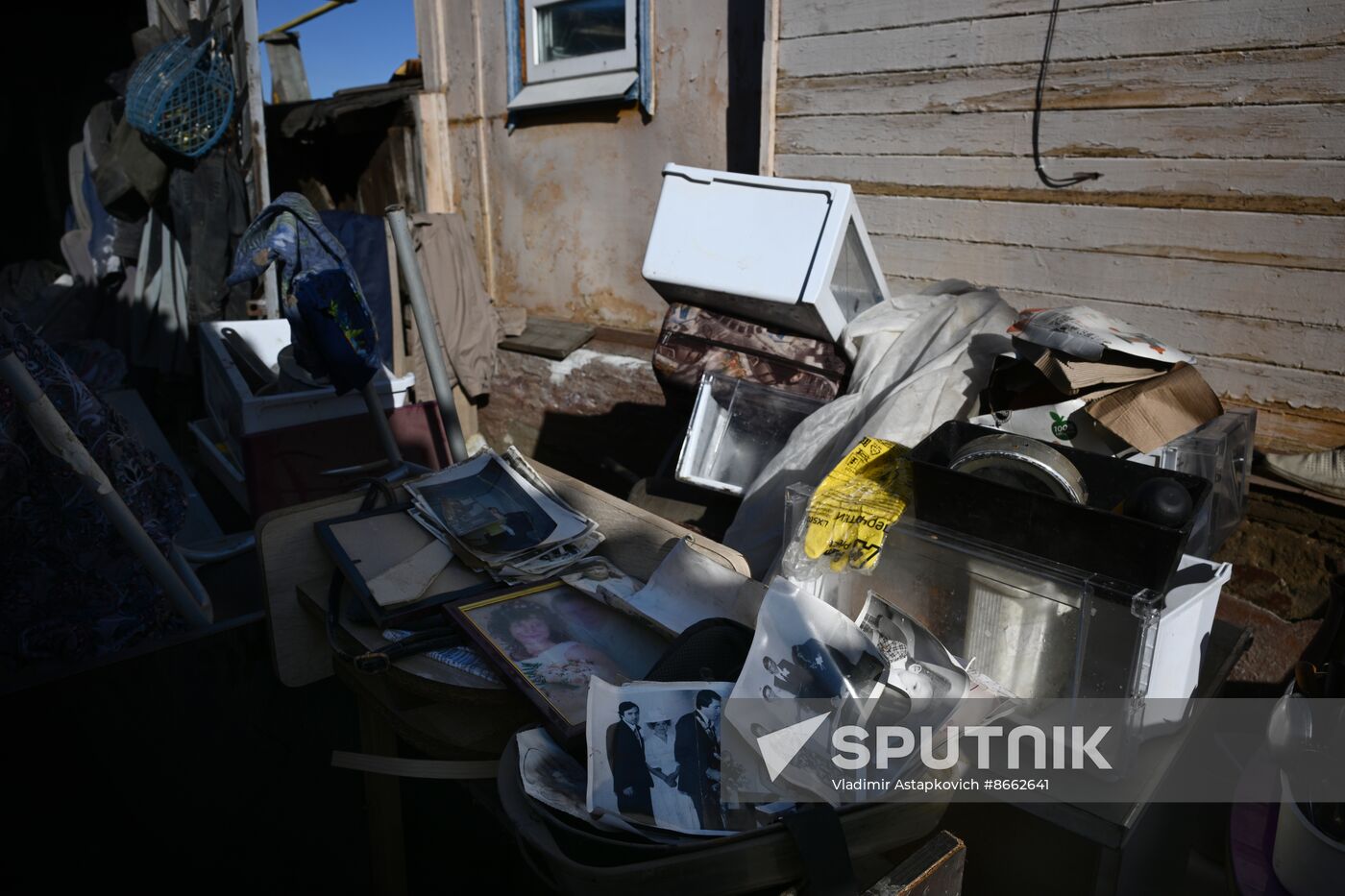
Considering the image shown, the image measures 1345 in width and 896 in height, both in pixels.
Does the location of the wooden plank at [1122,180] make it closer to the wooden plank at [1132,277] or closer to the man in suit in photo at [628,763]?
the wooden plank at [1132,277]

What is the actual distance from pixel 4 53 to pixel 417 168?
433 cm

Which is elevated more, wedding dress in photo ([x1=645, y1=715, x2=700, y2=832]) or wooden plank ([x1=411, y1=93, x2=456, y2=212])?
wooden plank ([x1=411, y1=93, x2=456, y2=212])

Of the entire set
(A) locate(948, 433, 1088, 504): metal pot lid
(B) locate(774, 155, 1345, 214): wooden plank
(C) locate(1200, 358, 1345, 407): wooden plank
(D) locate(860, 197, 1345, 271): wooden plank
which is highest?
(B) locate(774, 155, 1345, 214): wooden plank

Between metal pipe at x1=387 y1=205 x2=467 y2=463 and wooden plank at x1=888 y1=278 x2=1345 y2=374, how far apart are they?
221cm

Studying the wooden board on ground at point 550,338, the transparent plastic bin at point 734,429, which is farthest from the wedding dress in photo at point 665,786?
the wooden board on ground at point 550,338

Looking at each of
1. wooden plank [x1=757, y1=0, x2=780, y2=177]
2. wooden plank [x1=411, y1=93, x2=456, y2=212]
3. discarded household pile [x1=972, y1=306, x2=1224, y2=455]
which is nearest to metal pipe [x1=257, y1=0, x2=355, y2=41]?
wooden plank [x1=411, y1=93, x2=456, y2=212]

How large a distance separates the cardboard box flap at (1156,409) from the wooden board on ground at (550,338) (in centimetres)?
324

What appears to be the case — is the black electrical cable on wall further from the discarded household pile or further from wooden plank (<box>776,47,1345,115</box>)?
the discarded household pile

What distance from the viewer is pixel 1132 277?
2934mm

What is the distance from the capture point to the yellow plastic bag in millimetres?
1510

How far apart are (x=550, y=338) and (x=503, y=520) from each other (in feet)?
10.4

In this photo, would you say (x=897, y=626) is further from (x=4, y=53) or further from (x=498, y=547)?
(x=4, y=53)

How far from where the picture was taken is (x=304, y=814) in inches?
80.1

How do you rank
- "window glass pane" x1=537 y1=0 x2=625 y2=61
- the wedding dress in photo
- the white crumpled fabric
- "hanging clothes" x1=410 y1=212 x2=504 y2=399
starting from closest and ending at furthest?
1. the wedding dress in photo
2. the white crumpled fabric
3. "window glass pane" x1=537 y1=0 x2=625 y2=61
4. "hanging clothes" x1=410 y1=212 x2=504 y2=399
